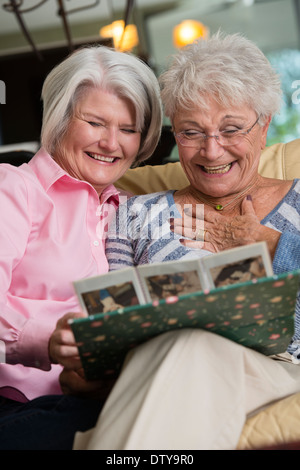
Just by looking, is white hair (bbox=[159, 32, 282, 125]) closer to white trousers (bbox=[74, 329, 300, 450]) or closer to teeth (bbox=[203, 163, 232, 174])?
teeth (bbox=[203, 163, 232, 174])

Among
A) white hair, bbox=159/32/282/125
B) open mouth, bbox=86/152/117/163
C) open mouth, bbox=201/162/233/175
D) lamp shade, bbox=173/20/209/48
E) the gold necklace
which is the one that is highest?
lamp shade, bbox=173/20/209/48

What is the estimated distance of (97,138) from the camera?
5.65 feet

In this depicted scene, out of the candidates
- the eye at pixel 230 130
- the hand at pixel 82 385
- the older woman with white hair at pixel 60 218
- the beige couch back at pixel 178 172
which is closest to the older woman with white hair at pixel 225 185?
the eye at pixel 230 130

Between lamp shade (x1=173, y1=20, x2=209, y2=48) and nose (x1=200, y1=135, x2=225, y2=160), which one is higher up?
lamp shade (x1=173, y1=20, x2=209, y2=48)

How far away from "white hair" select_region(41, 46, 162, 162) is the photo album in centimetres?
72

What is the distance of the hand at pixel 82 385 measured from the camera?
1.31m

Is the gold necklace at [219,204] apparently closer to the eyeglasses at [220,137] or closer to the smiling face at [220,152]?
the smiling face at [220,152]

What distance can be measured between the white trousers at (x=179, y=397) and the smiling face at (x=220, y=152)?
68 cm

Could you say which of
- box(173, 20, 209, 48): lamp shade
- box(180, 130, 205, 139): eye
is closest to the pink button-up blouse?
box(180, 130, 205, 139): eye

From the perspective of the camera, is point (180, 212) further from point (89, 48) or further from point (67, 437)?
point (67, 437)

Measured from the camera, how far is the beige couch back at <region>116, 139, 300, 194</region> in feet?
6.74

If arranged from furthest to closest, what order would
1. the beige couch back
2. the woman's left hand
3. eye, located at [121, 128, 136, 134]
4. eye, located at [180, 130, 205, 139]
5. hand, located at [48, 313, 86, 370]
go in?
the beige couch back → eye, located at [121, 128, 136, 134] → eye, located at [180, 130, 205, 139] → the woman's left hand → hand, located at [48, 313, 86, 370]

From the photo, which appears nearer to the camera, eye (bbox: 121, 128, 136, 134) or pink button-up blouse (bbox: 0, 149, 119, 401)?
pink button-up blouse (bbox: 0, 149, 119, 401)

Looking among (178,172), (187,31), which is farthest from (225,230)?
(187,31)
